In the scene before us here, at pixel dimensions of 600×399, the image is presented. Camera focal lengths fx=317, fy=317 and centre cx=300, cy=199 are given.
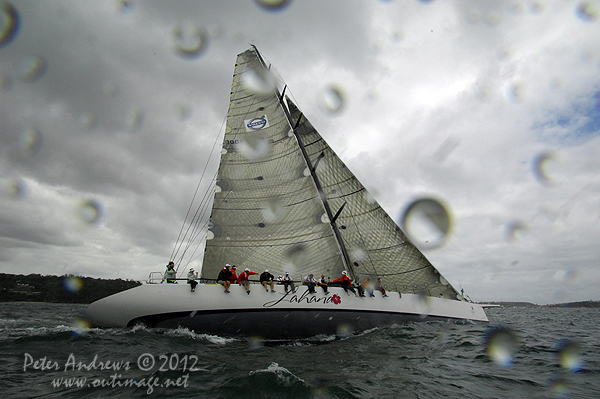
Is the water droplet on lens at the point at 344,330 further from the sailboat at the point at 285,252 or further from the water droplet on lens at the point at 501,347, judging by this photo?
the water droplet on lens at the point at 501,347

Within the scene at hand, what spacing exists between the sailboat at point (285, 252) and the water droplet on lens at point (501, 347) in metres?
1.63

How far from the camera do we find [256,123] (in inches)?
594

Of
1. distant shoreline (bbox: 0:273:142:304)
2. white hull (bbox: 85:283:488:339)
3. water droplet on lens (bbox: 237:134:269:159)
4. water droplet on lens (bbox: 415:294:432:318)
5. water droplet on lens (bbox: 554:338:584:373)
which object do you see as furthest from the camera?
distant shoreline (bbox: 0:273:142:304)

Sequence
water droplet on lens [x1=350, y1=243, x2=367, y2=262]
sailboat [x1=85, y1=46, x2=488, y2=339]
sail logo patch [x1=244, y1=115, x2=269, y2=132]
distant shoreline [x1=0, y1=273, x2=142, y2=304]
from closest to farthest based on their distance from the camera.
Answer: sailboat [x1=85, y1=46, x2=488, y2=339]
water droplet on lens [x1=350, y1=243, x2=367, y2=262]
sail logo patch [x1=244, y1=115, x2=269, y2=132]
distant shoreline [x1=0, y1=273, x2=142, y2=304]

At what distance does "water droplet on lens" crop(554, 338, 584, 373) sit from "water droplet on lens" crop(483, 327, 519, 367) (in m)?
0.97

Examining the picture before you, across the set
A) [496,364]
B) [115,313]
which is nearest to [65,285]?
[115,313]

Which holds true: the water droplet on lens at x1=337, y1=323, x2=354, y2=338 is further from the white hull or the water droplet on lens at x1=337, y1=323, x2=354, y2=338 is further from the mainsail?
the mainsail

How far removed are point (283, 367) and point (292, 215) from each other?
676 cm

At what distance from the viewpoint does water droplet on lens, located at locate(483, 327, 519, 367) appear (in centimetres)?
736

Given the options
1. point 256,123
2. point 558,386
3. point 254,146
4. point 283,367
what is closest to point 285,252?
point 254,146

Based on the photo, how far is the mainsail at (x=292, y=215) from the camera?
39.0 ft

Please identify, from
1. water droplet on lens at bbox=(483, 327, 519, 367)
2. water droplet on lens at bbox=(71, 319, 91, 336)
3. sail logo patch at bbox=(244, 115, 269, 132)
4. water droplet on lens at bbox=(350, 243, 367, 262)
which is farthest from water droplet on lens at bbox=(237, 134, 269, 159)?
water droplet on lens at bbox=(483, 327, 519, 367)

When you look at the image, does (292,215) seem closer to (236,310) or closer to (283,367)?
(236,310)

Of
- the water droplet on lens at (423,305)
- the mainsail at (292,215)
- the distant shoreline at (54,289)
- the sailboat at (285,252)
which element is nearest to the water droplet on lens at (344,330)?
the sailboat at (285,252)
